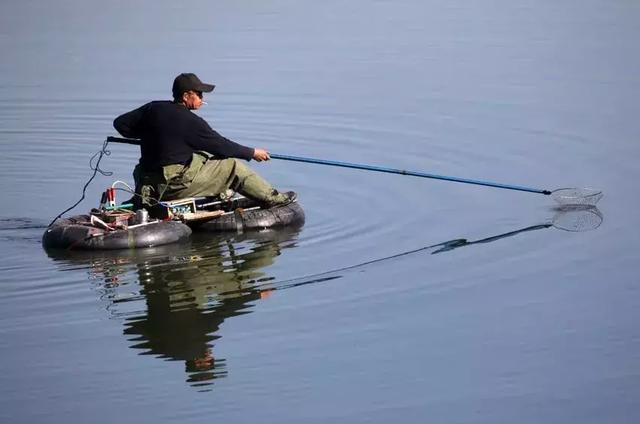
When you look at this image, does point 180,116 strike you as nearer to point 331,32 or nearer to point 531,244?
point 531,244

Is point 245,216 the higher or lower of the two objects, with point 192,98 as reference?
lower

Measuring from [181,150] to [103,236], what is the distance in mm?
1129

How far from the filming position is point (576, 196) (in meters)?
14.8

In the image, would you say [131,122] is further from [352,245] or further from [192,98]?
[352,245]

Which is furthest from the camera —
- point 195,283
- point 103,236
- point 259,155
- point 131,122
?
point 259,155

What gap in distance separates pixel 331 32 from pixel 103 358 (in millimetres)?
14997

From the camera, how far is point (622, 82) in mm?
20547

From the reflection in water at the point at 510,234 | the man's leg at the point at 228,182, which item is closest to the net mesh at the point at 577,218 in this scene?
the reflection in water at the point at 510,234

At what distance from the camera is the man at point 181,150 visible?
13.5 meters

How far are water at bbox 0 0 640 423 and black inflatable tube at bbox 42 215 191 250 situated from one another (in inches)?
5.4

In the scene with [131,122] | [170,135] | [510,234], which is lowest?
[510,234]

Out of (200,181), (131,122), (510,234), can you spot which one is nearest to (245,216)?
(200,181)

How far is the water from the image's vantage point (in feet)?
33.1

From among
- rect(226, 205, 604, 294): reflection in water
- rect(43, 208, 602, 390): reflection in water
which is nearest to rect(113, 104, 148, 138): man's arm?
rect(43, 208, 602, 390): reflection in water
